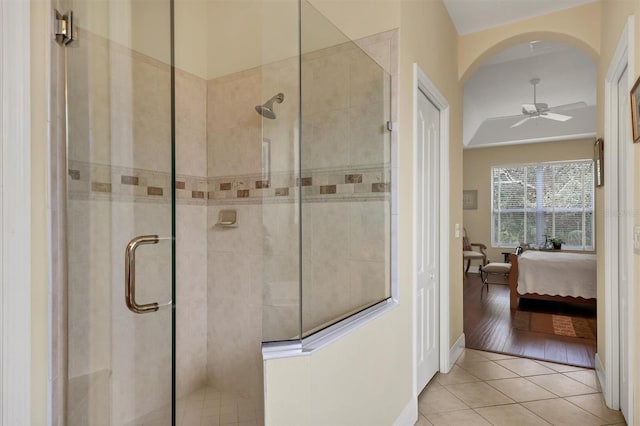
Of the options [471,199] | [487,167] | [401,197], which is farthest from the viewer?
[471,199]

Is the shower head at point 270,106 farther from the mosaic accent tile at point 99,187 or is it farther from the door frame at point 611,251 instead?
the door frame at point 611,251

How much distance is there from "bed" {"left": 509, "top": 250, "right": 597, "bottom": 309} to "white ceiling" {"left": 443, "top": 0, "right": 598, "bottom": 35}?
338 centimetres

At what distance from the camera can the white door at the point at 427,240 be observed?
249 centimetres

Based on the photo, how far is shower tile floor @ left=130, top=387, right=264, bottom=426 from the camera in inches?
74.2

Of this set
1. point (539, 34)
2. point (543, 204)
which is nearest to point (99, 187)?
point (539, 34)

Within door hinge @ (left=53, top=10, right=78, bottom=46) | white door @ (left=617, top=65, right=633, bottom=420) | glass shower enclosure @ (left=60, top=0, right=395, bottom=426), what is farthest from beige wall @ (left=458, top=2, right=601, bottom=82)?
door hinge @ (left=53, top=10, right=78, bottom=46)

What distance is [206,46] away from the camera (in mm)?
2559

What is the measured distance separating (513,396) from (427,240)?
1.24m

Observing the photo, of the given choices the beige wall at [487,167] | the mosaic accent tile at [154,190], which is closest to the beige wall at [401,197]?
the mosaic accent tile at [154,190]

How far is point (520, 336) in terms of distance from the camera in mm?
3783

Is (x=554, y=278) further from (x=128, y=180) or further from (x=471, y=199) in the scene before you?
(x=128, y=180)

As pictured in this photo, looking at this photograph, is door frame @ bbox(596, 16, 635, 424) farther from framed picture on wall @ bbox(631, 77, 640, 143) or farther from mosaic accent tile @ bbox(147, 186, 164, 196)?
mosaic accent tile @ bbox(147, 186, 164, 196)
